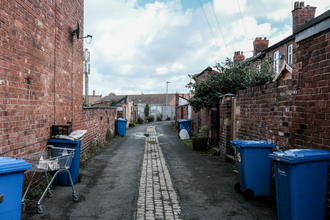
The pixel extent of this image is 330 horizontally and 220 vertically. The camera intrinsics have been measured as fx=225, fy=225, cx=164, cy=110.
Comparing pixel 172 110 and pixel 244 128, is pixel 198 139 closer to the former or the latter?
pixel 244 128

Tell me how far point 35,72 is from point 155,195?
11.1 feet

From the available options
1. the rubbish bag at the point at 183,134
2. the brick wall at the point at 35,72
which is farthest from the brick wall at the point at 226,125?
the rubbish bag at the point at 183,134

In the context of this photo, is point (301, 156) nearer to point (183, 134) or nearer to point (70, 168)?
point (70, 168)

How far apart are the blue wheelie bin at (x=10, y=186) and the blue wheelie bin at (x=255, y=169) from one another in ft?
11.1

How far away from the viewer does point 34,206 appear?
12.0ft

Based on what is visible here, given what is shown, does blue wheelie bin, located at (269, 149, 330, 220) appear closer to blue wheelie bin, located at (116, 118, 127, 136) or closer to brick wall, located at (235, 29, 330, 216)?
brick wall, located at (235, 29, 330, 216)

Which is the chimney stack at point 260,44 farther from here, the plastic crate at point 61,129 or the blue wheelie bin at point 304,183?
the blue wheelie bin at point 304,183

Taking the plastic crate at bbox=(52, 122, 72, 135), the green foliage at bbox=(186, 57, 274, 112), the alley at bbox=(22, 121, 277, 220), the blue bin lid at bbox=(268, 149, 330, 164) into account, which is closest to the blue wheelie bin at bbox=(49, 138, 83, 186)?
the alley at bbox=(22, 121, 277, 220)

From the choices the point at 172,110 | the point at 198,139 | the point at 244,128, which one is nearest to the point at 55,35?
the point at 244,128

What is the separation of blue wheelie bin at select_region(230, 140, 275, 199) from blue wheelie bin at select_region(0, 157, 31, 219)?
11.1 ft

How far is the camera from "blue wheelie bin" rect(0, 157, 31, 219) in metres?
2.29

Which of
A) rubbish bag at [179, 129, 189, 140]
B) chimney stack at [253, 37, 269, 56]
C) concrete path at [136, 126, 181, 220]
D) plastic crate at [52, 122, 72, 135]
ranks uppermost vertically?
chimney stack at [253, 37, 269, 56]

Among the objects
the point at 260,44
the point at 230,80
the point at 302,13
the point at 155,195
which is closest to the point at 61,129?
the point at 155,195

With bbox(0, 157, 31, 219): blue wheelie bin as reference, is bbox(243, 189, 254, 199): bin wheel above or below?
below
